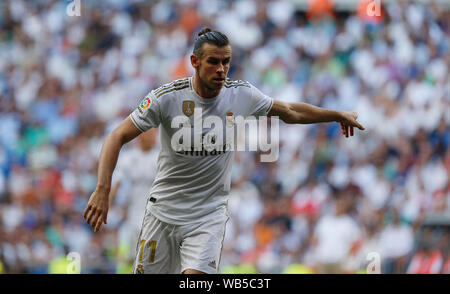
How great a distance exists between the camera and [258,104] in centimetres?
556

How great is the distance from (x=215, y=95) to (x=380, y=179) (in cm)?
663

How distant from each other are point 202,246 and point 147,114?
100 cm

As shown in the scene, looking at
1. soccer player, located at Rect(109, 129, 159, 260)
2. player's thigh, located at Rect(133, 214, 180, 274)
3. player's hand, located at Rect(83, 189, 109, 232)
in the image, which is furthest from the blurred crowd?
player's hand, located at Rect(83, 189, 109, 232)

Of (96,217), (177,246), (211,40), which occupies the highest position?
(211,40)

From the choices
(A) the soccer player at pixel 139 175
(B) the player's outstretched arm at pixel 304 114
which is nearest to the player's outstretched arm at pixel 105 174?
(B) the player's outstretched arm at pixel 304 114

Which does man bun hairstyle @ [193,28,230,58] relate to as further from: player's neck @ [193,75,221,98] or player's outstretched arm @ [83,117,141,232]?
player's outstretched arm @ [83,117,141,232]

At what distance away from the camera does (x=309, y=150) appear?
11750 mm

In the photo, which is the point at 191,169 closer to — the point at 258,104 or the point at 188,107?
the point at 188,107

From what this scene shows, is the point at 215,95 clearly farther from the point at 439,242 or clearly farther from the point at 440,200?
the point at 440,200

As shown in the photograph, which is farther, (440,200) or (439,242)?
(440,200)

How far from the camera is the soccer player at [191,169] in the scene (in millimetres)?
5242

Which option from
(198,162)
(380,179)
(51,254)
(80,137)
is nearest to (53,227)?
(51,254)

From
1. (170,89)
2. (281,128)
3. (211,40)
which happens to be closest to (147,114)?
(170,89)
